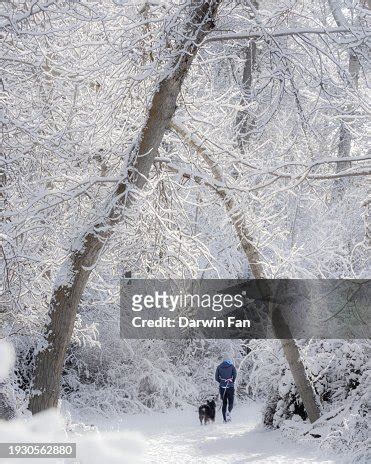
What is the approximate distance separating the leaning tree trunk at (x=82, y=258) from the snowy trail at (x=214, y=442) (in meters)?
3.53

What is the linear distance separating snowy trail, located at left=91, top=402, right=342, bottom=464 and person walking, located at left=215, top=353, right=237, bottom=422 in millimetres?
285

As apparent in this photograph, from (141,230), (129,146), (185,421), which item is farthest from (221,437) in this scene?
(129,146)

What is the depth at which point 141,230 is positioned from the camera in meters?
7.66

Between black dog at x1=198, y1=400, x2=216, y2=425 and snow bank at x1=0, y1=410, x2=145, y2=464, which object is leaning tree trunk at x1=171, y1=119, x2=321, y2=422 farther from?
black dog at x1=198, y1=400, x2=216, y2=425

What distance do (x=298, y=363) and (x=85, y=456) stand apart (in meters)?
3.88

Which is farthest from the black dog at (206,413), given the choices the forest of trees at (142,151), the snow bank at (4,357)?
the snow bank at (4,357)

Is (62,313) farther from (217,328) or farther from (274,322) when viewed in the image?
(217,328)

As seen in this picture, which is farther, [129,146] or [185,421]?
[185,421]

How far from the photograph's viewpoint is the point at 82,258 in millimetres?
7230

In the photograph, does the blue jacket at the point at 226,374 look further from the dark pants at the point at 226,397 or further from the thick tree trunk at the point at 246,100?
the thick tree trunk at the point at 246,100

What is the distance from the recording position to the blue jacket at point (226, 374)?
1384cm

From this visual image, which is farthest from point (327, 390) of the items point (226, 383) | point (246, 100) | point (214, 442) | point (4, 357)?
point (4, 357)

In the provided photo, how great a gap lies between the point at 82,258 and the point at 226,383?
731cm

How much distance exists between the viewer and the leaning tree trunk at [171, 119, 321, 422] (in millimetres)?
8445
